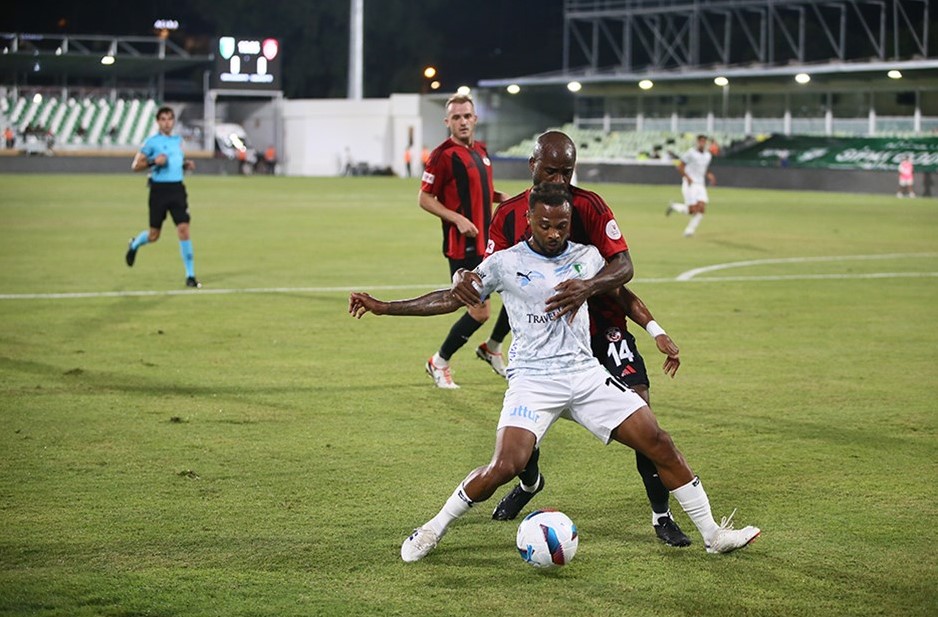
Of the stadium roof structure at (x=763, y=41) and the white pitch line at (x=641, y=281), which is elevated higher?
the stadium roof structure at (x=763, y=41)

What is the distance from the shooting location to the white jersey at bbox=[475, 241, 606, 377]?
562cm

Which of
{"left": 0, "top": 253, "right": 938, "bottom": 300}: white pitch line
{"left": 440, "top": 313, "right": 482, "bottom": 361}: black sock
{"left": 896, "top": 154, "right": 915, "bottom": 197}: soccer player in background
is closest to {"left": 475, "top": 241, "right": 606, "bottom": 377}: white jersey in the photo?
{"left": 440, "top": 313, "right": 482, "bottom": 361}: black sock

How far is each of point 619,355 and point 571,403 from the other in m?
0.61

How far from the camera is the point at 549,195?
5.51m

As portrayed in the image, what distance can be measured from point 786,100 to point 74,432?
58.2m

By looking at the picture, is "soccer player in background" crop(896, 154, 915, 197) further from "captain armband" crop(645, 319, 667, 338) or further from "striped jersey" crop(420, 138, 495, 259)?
"captain armband" crop(645, 319, 667, 338)

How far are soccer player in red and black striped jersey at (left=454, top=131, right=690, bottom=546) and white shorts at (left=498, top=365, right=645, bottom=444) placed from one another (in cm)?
41

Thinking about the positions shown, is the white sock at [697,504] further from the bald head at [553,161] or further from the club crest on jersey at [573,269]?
the bald head at [553,161]

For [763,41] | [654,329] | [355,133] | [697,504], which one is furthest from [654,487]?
[355,133]

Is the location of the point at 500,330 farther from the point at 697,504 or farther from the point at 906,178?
the point at 906,178

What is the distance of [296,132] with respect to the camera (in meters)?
76.6

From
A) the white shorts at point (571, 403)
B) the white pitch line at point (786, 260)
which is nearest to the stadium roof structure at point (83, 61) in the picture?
the white pitch line at point (786, 260)

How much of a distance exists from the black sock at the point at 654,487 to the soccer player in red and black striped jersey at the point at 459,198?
12.7 ft

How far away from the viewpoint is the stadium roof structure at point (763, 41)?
5809 centimetres
